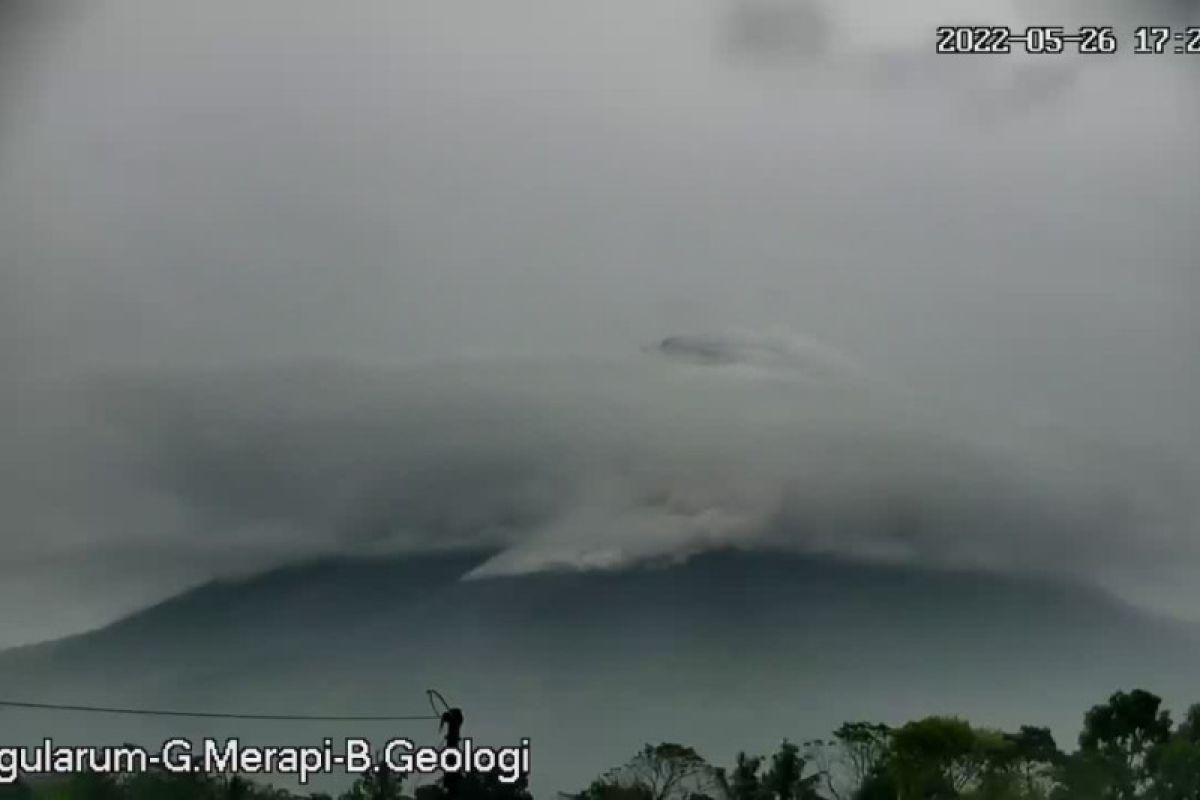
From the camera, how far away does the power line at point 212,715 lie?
7305 millimetres

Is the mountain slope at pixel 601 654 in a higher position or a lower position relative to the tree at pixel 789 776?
higher

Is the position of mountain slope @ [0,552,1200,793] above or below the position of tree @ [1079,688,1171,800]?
above

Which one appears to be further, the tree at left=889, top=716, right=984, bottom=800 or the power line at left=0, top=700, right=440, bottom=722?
the tree at left=889, top=716, right=984, bottom=800

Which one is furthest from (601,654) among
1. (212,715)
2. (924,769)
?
(212,715)

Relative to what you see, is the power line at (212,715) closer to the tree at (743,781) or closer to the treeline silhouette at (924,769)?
the treeline silhouette at (924,769)

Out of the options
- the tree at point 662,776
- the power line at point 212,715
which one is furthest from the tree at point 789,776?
the power line at point 212,715

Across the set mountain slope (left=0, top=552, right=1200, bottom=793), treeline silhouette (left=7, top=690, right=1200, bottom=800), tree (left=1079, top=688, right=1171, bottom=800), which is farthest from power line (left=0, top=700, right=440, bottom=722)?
tree (left=1079, top=688, right=1171, bottom=800)

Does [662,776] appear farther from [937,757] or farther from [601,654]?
[937,757]

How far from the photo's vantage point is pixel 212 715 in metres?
7.31

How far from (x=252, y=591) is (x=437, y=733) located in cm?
115

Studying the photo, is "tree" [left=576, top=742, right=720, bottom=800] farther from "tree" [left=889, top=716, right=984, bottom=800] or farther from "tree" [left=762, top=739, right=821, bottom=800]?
"tree" [left=889, top=716, right=984, bottom=800]

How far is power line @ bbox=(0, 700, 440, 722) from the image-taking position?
7.30 m

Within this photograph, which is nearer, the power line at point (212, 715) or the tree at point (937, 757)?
the power line at point (212, 715)

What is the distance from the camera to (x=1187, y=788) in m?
7.41
